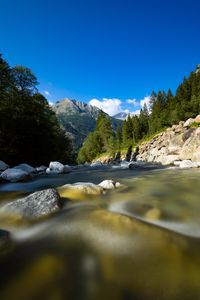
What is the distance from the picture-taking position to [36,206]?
5.80 meters

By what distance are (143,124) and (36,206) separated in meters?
84.0

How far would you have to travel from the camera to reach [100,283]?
9.93 ft

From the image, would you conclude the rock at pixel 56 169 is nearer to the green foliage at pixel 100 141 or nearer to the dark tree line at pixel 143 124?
the dark tree line at pixel 143 124

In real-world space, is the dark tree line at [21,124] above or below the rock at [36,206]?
above

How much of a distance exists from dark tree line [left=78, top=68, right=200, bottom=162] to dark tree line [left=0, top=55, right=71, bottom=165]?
41848 mm

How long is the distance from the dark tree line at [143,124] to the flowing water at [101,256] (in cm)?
5923

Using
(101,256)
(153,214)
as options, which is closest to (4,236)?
(101,256)

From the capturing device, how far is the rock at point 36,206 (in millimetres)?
5578

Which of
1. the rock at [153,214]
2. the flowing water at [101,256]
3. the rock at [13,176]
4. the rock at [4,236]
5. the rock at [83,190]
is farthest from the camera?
the rock at [13,176]

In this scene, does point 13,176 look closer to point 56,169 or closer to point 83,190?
point 56,169

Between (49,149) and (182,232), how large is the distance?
1167 inches

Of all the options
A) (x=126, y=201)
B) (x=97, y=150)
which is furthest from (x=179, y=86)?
(x=126, y=201)

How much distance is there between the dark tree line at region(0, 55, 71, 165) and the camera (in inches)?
961

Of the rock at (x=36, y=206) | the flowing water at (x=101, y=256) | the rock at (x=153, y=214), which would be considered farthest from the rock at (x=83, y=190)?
the rock at (x=153, y=214)
